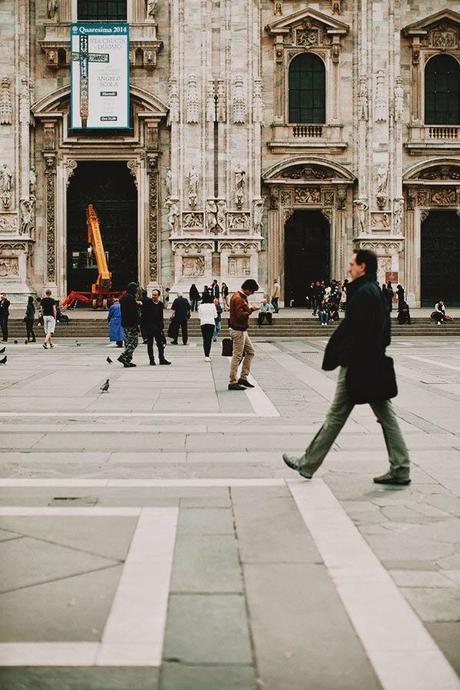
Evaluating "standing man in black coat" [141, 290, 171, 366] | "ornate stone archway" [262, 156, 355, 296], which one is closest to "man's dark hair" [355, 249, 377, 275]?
"standing man in black coat" [141, 290, 171, 366]

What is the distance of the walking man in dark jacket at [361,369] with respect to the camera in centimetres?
735

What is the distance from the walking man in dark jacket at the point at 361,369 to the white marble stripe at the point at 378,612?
103 centimetres

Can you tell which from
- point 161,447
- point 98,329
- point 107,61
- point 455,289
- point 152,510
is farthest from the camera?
point 455,289

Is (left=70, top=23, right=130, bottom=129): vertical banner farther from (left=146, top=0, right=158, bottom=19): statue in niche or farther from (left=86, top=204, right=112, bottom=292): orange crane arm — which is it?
(left=86, top=204, right=112, bottom=292): orange crane arm

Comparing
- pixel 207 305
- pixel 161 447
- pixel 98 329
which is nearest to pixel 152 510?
pixel 161 447

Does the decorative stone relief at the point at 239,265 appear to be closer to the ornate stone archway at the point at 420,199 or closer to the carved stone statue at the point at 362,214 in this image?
the carved stone statue at the point at 362,214

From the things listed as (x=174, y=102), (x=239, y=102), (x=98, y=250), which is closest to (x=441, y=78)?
(x=239, y=102)

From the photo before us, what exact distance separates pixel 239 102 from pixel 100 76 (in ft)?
18.7

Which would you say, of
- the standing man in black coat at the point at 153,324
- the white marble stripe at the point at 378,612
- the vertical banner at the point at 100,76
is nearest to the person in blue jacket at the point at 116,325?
the standing man in black coat at the point at 153,324

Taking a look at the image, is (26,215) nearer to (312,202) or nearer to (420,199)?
(312,202)

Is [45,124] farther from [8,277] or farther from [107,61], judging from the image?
[8,277]

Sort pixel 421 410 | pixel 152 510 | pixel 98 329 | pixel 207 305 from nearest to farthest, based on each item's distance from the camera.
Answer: pixel 152 510
pixel 421 410
pixel 207 305
pixel 98 329

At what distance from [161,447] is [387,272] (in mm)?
31090

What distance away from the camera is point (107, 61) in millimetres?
38562
